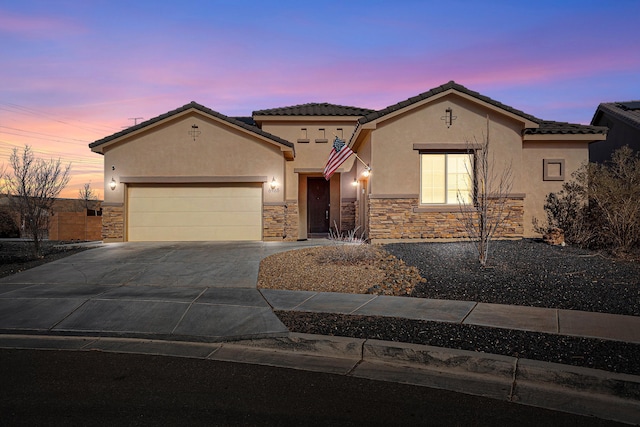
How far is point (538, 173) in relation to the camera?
54.6ft

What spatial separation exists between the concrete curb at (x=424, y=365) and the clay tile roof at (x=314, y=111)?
16888 mm

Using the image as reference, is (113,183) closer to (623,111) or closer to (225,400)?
(225,400)

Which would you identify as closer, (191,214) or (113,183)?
(113,183)

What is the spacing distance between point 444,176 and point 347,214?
23.5ft

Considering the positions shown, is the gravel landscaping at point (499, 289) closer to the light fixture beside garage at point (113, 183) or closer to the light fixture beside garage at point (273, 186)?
the light fixture beside garage at point (273, 186)

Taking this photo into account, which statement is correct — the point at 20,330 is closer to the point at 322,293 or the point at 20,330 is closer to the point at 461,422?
the point at 322,293

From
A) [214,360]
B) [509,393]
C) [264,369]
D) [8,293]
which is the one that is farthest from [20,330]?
[509,393]

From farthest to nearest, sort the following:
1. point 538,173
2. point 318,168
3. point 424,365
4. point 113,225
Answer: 1. point 318,168
2. point 113,225
3. point 538,173
4. point 424,365

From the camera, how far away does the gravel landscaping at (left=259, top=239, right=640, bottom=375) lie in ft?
19.6

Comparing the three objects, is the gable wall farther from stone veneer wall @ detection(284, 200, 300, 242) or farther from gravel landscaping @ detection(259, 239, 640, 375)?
stone veneer wall @ detection(284, 200, 300, 242)

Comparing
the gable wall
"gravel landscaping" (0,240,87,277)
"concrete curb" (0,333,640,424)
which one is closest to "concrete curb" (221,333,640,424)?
"concrete curb" (0,333,640,424)

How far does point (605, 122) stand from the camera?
81.6 feet

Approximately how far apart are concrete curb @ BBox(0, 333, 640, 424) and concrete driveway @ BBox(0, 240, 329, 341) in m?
0.31

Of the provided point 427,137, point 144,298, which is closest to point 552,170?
point 427,137
